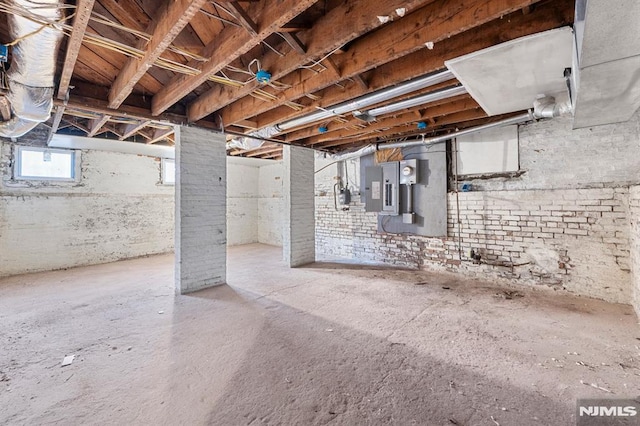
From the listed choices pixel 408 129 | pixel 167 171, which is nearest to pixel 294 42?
pixel 408 129

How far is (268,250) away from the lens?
6.75m

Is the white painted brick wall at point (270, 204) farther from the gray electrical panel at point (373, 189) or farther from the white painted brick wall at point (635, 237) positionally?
the white painted brick wall at point (635, 237)

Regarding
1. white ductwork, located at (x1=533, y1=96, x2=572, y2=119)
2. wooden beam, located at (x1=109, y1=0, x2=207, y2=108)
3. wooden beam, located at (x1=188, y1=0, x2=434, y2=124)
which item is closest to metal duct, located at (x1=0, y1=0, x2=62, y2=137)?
wooden beam, located at (x1=109, y1=0, x2=207, y2=108)

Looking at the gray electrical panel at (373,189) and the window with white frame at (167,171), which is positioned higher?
the window with white frame at (167,171)

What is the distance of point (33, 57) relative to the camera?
181 centimetres

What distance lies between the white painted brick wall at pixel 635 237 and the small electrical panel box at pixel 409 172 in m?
2.43

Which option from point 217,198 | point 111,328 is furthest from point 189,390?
point 217,198

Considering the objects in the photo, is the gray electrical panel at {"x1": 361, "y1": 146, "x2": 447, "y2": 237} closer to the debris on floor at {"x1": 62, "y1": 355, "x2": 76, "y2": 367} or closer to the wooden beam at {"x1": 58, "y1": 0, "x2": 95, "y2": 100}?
the wooden beam at {"x1": 58, "y1": 0, "x2": 95, "y2": 100}

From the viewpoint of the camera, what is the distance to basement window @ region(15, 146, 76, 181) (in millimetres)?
4738

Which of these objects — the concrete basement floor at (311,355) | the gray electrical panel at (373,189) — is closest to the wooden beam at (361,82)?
the concrete basement floor at (311,355)

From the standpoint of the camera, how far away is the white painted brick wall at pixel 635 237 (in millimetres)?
2702

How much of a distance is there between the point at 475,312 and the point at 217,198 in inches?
140

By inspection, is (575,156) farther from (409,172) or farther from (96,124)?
(96,124)

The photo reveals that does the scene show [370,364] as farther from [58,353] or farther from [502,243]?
[502,243]
